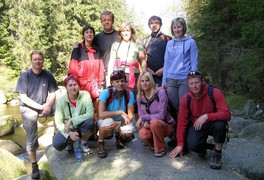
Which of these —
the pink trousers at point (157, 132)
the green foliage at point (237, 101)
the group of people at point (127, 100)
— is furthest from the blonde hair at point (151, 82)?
the green foliage at point (237, 101)

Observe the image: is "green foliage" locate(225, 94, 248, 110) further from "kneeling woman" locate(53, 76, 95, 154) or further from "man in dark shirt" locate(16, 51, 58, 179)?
"man in dark shirt" locate(16, 51, 58, 179)

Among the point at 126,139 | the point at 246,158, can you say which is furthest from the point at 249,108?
the point at 126,139

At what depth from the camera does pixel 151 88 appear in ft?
13.6

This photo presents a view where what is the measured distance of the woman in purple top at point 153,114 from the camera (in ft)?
13.2

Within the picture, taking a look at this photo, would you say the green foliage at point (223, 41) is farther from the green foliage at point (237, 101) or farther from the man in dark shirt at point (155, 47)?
the man in dark shirt at point (155, 47)

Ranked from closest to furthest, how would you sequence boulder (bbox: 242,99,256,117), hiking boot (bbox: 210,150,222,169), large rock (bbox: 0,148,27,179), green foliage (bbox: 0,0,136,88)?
hiking boot (bbox: 210,150,222,169) → large rock (bbox: 0,148,27,179) → boulder (bbox: 242,99,256,117) → green foliage (bbox: 0,0,136,88)

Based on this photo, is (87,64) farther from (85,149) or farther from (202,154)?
(202,154)

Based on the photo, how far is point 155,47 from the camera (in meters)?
4.96

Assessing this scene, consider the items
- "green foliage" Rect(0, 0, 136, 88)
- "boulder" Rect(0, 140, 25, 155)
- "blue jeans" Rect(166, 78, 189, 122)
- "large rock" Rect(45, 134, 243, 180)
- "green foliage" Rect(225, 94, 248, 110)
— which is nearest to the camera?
"large rock" Rect(45, 134, 243, 180)

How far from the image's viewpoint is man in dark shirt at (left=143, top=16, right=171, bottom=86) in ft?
16.0

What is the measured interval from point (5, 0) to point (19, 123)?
15.9m

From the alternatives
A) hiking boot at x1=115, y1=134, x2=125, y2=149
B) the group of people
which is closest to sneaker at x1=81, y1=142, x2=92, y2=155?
the group of people

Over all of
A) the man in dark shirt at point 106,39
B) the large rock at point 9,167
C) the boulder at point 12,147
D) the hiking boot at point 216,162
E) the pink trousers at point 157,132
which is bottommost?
the boulder at point 12,147

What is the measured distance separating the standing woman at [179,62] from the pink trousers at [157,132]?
452 mm
